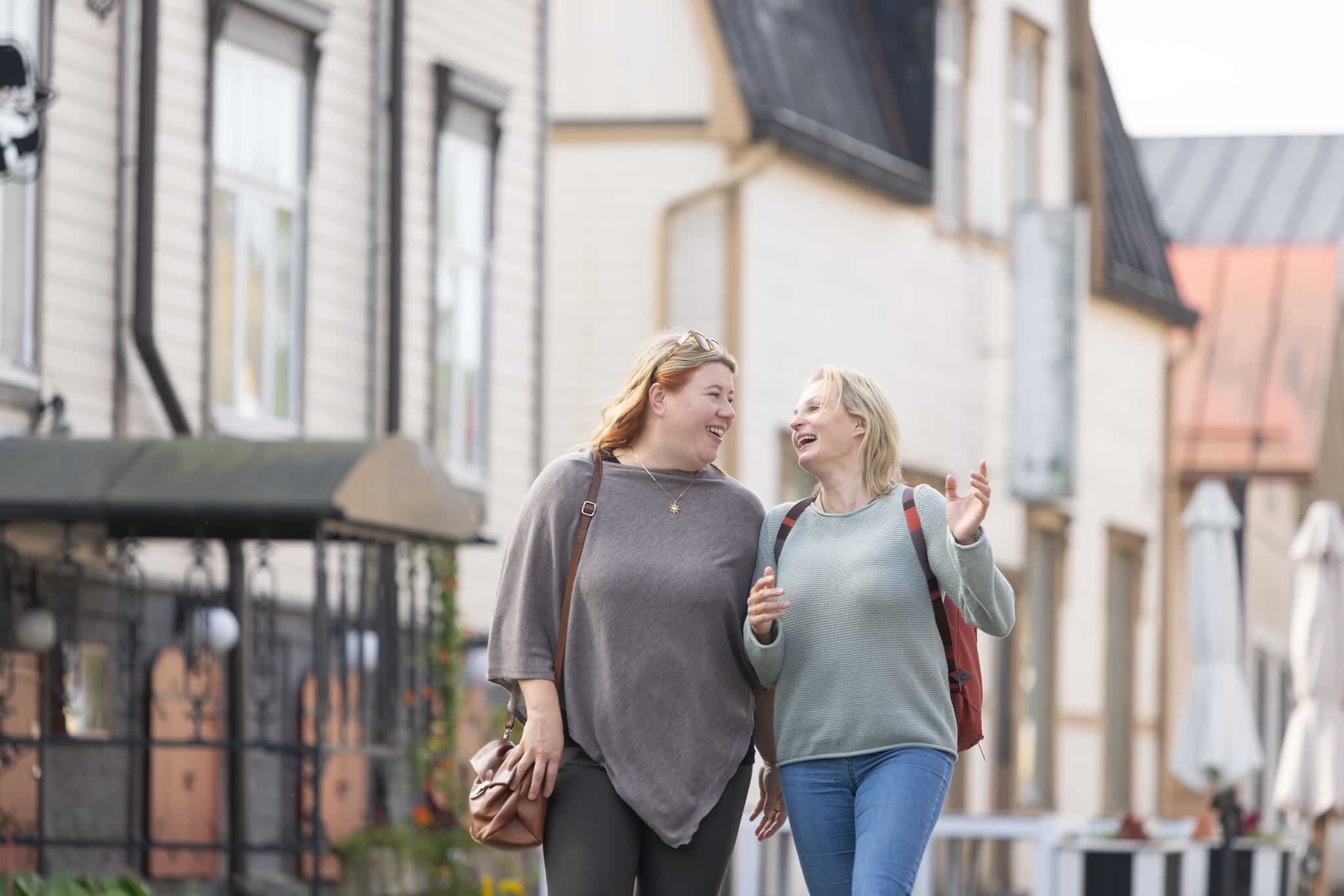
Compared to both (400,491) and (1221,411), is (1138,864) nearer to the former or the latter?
(400,491)

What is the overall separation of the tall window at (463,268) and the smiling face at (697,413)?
10.6 m

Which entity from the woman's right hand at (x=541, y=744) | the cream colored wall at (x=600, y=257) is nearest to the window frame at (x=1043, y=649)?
the cream colored wall at (x=600, y=257)

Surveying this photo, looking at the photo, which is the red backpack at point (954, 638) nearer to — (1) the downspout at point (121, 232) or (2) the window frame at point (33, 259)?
(2) the window frame at point (33, 259)

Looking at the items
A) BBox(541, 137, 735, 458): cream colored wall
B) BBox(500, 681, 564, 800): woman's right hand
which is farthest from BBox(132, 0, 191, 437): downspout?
BBox(500, 681, 564, 800): woman's right hand

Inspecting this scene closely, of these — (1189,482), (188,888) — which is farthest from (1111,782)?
(188,888)

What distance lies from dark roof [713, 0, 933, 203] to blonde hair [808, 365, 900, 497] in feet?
44.3

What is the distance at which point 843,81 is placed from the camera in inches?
863

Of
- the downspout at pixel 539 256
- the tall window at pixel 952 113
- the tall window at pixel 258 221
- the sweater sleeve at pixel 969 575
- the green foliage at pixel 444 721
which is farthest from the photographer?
the tall window at pixel 952 113

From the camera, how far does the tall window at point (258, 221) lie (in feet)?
47.3

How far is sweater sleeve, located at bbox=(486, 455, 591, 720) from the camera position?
5770 mm

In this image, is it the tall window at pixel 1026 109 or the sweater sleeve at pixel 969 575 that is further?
the tall window at pixel 1026 109

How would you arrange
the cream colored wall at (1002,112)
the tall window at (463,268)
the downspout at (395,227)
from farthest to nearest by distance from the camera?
the cream colored wall at (1002,112), the tall window at (463,268), the downspout at (395,227)

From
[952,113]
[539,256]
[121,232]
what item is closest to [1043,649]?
[952,113]

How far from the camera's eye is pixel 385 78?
16.0m
